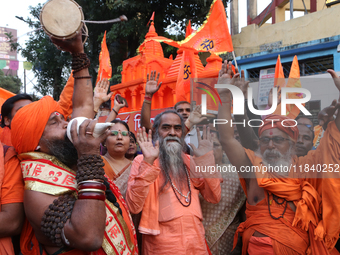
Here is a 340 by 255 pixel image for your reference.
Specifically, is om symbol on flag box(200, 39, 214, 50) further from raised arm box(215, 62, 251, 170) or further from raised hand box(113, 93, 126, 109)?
raised arm box(215, 62, 251, 170)

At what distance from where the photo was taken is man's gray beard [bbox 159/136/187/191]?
258 cm

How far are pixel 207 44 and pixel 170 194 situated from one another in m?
2.56

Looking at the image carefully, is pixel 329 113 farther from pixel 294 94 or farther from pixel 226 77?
pixel 294 94

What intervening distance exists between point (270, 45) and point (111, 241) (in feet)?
31.1

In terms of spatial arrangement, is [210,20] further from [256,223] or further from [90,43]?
[90,43]

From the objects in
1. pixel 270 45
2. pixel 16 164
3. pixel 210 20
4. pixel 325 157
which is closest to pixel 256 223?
pixel 325 157

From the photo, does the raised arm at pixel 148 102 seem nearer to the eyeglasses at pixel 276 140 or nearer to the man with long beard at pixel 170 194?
the man with long beard at pixel 170 194

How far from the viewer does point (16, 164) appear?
Result: 5.69ft

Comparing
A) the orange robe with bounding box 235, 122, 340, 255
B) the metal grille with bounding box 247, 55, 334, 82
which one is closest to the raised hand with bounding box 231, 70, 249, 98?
the orange robe with bounding box 235, 122, 340, 255

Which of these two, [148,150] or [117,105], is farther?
[117,105]

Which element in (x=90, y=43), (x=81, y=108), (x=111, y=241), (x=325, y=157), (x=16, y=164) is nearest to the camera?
(x=111, y=241)

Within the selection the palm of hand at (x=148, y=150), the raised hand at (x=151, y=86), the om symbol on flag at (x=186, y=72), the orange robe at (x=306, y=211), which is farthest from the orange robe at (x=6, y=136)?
the om symbol on flag at (x=186, y=72)

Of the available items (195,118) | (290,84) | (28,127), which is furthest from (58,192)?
(290,84)

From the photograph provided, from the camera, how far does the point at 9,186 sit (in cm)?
165
